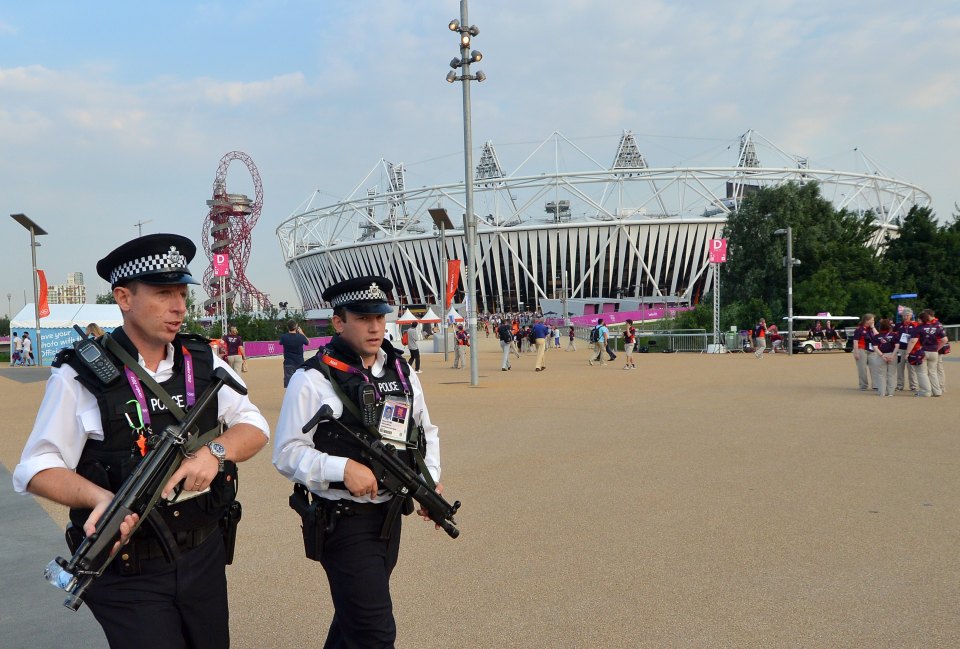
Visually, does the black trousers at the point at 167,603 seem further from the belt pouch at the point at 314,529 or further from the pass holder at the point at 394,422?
the pass holder at the point at 394,422

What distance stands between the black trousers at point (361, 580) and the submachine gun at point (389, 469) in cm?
15

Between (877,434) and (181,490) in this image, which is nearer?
(181,490)

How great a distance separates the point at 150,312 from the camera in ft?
8.52

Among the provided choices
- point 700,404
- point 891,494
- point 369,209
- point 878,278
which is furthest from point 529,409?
point 369,209

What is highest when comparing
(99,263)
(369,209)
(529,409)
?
(369,209)

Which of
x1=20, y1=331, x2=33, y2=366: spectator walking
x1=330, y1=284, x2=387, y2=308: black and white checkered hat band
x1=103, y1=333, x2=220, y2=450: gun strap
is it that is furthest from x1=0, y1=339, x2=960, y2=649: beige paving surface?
x1=20, y1=331, x2=33, y2=366: spectator walking

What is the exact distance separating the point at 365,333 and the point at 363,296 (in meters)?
0.19

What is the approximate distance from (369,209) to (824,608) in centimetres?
9604

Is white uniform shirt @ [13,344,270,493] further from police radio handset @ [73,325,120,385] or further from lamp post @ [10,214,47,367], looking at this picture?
lamp post @ [10,214,47,367]

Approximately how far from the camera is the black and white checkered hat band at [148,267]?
261 centimetres

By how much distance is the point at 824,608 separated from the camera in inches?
167

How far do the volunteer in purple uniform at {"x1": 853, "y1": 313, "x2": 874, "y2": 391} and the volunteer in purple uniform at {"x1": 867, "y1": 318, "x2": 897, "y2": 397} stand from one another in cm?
17

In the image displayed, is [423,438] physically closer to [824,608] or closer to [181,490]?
[181,490]

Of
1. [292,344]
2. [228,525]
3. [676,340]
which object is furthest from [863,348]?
[676,340]
